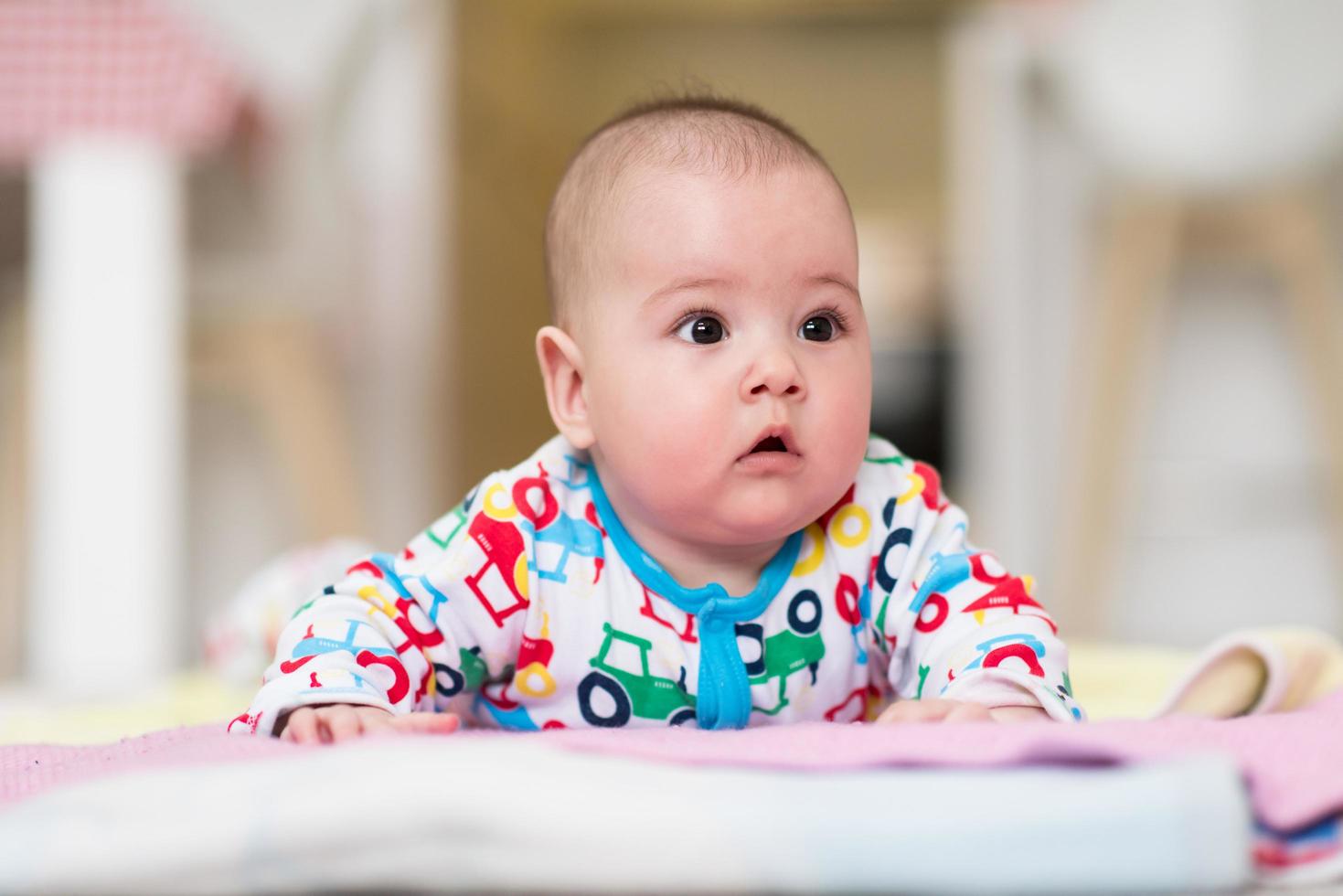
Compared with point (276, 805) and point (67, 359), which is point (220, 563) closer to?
point (67, 359)

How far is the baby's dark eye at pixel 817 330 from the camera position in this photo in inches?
29.3

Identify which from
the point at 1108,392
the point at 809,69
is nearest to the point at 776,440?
the point at 1108,392

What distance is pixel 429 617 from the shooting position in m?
0.76

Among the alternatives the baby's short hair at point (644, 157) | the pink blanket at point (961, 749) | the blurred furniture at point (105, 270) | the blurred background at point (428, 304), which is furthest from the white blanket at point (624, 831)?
the blurred furniture at point (105, 270)

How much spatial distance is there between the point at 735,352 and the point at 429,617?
0.21m

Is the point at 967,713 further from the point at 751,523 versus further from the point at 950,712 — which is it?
→ the point at 751,523

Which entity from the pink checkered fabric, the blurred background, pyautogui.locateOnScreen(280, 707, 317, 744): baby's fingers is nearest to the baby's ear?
pyautogui.locateOnScreen(280, 707, 317, 744): baby's fingers

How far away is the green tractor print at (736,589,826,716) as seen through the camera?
2.54ft

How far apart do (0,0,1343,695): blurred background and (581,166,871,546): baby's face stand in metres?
0.52

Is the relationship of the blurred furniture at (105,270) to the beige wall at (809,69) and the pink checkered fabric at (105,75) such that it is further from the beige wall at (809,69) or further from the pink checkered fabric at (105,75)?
the beige wall at (809,69)

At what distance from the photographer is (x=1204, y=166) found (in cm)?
185

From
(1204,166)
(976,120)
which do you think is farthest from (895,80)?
(1204,166)

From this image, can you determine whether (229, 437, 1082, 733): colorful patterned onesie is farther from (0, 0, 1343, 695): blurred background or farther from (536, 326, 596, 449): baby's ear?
(0, 0, 1343, 695): blurred background

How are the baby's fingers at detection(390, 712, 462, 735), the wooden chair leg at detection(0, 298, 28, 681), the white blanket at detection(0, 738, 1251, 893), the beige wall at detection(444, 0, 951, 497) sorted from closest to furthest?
the white blanket at detection(0, 738, 1251, 893)
the baby's fingers at detection(390, 712, 462, 735)
the wooden chair leg at detection(0, 298, 28, 681)
the beige wall at detection(444, 0, 951, 497)
